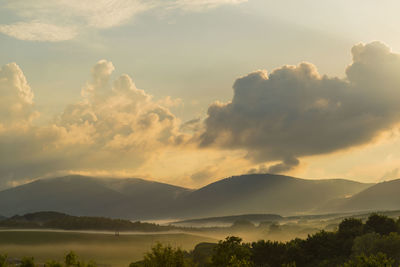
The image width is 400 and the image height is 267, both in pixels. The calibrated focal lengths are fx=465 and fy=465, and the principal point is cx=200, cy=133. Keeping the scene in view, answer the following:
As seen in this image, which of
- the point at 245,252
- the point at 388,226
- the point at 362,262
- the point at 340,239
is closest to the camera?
the point at 362,262

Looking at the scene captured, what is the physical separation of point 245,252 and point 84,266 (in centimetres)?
3622

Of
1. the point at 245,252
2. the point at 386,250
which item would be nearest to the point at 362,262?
the point at 245,252

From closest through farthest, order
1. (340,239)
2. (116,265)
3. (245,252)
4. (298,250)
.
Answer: (245,252)
(298,250)
(340,239)
(116,265)

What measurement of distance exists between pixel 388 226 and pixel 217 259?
6941 cm

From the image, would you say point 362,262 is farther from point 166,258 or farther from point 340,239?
point 340,239

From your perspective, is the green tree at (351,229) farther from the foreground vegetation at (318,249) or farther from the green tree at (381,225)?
the green tree at (381,225)

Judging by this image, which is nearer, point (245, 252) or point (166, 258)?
point (166, 258)

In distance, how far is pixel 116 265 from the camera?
198 m

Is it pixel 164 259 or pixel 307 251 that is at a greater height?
pixel 164 259

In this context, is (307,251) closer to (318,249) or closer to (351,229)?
(318,249)

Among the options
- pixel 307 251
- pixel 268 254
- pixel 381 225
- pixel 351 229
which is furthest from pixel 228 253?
pixel 381 225

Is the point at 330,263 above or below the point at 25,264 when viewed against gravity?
below

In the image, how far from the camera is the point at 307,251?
127 metres

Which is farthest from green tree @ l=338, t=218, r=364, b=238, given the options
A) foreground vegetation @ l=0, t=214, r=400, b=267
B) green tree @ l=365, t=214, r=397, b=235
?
green tree @ l=365, t=214, r=397, b=235
